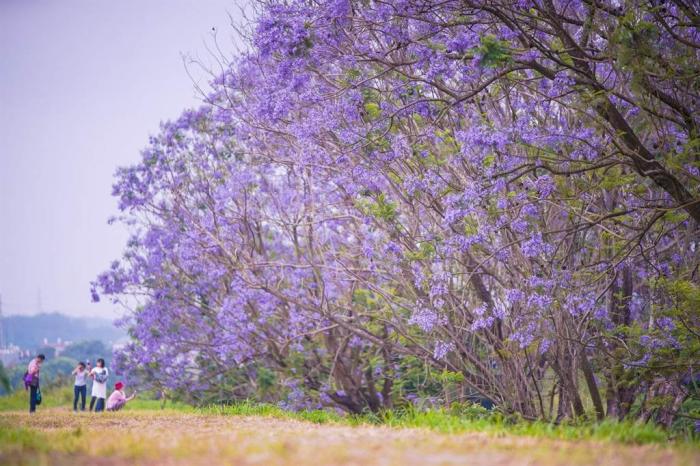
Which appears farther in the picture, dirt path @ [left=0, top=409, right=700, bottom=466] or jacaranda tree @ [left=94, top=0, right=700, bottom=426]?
jacaranda tree @ [left=94, top=0, right=700, bottom=426]

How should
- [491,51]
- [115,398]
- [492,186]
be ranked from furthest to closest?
[115,398] → [492,186] → [491,51]

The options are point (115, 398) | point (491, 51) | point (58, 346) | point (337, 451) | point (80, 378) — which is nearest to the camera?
point (337, 451)

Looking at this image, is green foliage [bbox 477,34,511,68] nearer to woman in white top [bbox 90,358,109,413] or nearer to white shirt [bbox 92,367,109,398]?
woman in white top [bbox 90,358,109,413]

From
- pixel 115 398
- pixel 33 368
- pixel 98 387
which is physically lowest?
pixel 115 398

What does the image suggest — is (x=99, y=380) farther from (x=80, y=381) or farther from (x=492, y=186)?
(x=492, y=186)

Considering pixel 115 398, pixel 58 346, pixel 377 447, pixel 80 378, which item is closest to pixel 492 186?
pixel 377 447

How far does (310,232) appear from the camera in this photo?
12508 mm

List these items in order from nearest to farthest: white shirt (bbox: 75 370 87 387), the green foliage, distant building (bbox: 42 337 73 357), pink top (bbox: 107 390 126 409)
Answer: the green foliage
pink top (bbox: 107 390 126 409)
white shirt (bbox: 75 370 87 387)
distant building (bbox: 42 337 73 357)

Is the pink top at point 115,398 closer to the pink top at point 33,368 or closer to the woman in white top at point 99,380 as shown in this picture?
the woman in white top at point 99,380

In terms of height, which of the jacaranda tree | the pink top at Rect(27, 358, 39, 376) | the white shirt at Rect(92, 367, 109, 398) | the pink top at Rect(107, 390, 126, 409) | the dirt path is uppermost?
the jacaranda tree

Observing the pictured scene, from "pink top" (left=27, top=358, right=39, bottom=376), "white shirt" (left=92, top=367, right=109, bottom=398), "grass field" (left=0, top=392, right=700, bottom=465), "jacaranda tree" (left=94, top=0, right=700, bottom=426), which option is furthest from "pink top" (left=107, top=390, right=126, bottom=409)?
"grass field" (left=0, top=392, right=700, bottom=465)

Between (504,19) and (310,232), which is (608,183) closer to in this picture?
(504,19)

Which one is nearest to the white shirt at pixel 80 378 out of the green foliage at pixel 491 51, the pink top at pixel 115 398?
the pink top at pixel 115 398

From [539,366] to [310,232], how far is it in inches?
170
